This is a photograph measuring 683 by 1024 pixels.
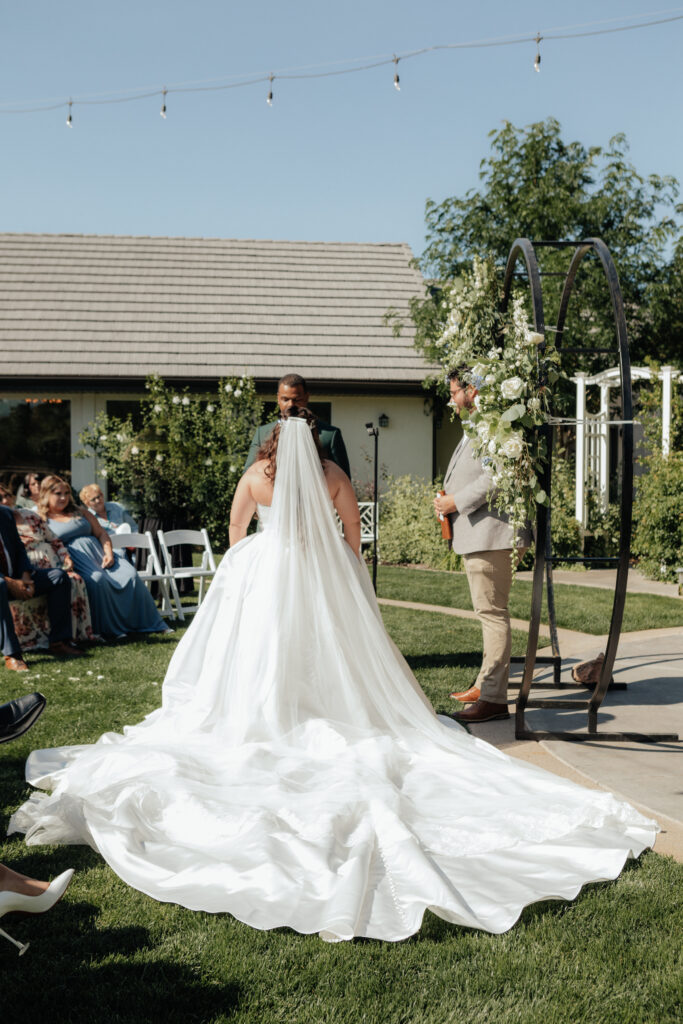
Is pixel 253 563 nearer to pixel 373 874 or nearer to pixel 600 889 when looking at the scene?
pixel 373 874

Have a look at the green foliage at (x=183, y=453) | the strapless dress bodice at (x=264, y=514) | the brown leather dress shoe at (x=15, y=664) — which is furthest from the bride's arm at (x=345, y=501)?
the green foliage at (x=183, y=453)

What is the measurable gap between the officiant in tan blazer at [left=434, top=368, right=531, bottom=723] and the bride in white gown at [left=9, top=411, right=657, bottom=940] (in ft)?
2.73

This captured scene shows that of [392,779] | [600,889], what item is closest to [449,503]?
[392,779]

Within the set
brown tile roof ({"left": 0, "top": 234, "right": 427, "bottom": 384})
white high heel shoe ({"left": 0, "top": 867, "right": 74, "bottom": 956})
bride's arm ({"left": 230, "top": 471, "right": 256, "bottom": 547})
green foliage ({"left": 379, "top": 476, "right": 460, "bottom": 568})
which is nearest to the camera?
white high heel shoe ({"left": 0, "top": 867, "right": 74, "bottom": 956})

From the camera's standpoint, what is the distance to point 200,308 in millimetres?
19812

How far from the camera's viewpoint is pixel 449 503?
231 inches

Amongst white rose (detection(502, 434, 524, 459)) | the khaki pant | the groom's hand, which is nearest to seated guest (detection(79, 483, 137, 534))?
the groom's hand

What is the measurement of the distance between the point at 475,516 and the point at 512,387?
131 cm

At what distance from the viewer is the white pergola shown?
13.6m

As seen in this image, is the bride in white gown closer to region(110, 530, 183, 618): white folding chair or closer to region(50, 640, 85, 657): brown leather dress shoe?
region(50, 640, 85, 657): brown leather dress shoe

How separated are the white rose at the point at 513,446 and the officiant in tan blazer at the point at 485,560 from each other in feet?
3.04

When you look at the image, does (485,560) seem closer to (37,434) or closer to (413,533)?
(413,533)

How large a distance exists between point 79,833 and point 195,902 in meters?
0.86

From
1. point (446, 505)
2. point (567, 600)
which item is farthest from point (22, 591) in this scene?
point (567, 600)
